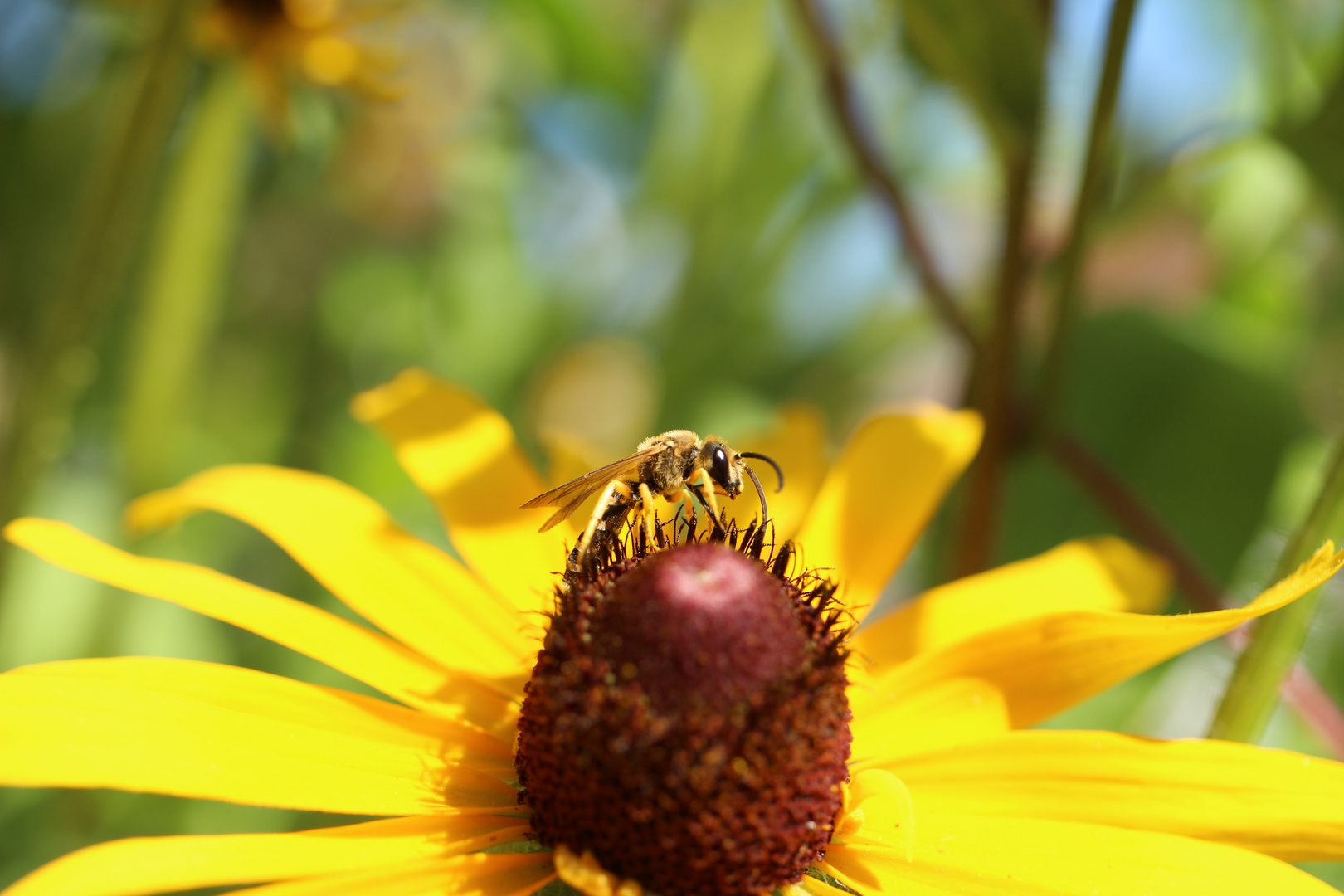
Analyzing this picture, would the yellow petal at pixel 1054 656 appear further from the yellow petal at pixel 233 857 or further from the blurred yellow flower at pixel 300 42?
the blurred yellow flower at pixel 300 42

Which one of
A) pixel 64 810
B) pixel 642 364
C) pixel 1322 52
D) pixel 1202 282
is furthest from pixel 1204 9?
pixel 64 810

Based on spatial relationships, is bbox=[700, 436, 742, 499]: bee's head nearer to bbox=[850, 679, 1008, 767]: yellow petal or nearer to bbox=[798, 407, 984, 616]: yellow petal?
bbox=[798, 407, 984, 616]: yellow petal

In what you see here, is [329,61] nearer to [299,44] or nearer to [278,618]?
[299,44]

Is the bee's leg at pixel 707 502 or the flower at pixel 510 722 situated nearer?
the flower at pixel 510 722

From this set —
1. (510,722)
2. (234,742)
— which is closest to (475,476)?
(510,722)

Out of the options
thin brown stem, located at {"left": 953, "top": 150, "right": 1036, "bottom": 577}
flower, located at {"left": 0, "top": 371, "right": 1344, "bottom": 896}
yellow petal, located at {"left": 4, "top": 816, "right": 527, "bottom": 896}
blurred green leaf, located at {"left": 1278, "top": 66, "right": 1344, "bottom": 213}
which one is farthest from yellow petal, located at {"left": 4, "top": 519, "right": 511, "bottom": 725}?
blurred green leaf, located at {"left": 1278, "top": 66, "right": 1344, "bottom": 213}

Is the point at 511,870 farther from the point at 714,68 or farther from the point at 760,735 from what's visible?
the point at 714,68

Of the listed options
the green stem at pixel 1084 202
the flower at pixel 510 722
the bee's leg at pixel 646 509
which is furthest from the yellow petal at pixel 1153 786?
the green stem at pixel 1084 202
